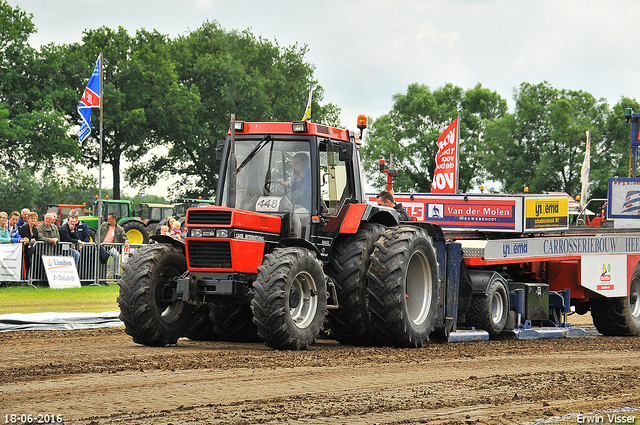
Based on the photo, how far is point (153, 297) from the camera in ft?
30.1

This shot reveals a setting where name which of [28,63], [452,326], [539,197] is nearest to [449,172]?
[539,197]

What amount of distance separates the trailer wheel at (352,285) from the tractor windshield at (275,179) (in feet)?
2.25

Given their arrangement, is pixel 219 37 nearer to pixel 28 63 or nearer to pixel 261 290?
pixel 28 63

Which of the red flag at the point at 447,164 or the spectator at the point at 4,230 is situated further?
the red flag at the point at 447,164

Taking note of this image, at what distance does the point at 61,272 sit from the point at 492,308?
1154 centimetres

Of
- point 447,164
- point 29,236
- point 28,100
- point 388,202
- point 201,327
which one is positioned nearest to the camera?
point 201,327

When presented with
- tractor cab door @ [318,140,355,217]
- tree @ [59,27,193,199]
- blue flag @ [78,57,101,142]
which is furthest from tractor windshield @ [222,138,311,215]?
tree @ [59,27,193,199]

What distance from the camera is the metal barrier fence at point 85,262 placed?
19.2 meters

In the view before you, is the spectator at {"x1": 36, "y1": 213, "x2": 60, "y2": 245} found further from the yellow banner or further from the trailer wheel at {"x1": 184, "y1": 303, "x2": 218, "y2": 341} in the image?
the yellow banner

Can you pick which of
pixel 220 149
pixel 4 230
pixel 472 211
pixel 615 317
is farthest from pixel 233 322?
pixel 4 230

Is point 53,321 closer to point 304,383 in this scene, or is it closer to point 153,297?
point 153,297

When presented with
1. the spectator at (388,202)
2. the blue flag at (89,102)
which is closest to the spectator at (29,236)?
the blue flag at (89,102)

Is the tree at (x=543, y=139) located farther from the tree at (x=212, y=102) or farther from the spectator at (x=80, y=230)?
the spectator at (x=80, y=230)

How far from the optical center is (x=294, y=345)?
28.8 ft
